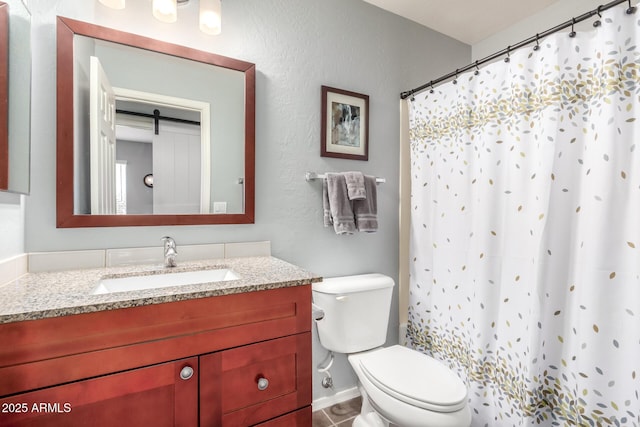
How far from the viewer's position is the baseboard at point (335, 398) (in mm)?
1779

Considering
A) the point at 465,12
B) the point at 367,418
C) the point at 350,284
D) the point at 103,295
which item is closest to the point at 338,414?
the point at 367,418

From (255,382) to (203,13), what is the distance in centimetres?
155

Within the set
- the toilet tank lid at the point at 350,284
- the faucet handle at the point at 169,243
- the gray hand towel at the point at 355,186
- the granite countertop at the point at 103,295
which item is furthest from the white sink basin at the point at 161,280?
the gray hand towel at the point at 355,186

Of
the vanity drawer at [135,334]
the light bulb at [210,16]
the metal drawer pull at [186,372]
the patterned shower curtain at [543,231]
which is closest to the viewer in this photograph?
the vanity drawer at [135,334]

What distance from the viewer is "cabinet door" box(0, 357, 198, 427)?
74 cm

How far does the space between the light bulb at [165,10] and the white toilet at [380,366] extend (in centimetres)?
140

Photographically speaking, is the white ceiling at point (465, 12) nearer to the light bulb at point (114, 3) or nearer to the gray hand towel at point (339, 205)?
the gray hand towel at point (339, 205)

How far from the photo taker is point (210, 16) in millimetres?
1402

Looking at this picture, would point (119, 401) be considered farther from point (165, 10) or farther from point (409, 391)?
point (165, 10)

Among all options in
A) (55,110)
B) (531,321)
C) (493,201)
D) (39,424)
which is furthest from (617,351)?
(55,110)

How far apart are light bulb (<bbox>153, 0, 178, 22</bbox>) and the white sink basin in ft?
3.56

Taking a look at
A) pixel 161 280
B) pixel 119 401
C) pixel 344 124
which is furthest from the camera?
pixel 344 124

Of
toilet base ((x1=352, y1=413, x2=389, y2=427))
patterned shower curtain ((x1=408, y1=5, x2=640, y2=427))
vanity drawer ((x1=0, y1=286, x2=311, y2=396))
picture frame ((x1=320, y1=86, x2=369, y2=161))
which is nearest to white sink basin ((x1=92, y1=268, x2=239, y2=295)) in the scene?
vanity drawer ((x1=0, y1=286, x2=311, y2=396))

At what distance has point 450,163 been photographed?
176 cm
